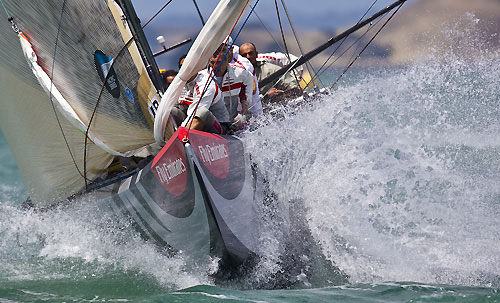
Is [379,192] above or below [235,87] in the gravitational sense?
below

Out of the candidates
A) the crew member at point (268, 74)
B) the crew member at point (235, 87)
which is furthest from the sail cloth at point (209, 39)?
the crew member at point (268, 74)

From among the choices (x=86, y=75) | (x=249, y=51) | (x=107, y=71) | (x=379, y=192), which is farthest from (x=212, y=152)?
(x=249, y=51)

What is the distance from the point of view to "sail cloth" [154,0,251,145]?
3.76 m

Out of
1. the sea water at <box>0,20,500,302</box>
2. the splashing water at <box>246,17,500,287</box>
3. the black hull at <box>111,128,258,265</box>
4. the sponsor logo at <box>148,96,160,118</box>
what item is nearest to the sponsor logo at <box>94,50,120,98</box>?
the sponsor logo at <box>148,96,160,118</box>

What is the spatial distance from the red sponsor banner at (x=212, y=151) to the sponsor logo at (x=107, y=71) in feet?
2.55

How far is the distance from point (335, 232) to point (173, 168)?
118 centimetres

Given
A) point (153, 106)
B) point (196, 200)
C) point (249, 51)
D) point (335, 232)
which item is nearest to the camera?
point (196, 200)

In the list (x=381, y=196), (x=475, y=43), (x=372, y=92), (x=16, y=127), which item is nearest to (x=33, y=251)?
(x=16, y=127)

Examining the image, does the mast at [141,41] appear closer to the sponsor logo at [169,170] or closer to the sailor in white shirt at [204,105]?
the sailor in white shirt at [204,105]

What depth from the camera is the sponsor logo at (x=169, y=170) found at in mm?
3748

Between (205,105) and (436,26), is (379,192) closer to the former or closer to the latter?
(205,105)

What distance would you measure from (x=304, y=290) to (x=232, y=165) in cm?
85

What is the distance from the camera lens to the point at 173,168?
12.4ft

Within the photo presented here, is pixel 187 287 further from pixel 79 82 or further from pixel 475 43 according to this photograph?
pixel 475 43
